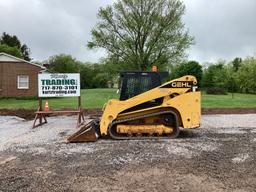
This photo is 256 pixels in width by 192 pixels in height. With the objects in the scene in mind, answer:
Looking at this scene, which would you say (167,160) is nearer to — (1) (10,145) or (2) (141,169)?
(2) (141,169)

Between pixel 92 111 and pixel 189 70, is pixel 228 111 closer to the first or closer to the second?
pixel 92 111

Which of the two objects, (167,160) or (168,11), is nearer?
(167,160)

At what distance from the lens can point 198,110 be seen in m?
11.9

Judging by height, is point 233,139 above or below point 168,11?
below

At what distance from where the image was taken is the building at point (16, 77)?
36594mm

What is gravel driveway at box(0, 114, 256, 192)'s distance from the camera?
262 inches

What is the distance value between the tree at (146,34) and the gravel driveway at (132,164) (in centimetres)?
3141

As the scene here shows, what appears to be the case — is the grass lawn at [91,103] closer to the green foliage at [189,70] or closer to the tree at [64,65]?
the green foliage at [189,70]

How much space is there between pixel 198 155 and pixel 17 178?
3.99 meters

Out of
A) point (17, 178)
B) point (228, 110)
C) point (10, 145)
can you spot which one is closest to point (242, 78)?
point (228, 110)

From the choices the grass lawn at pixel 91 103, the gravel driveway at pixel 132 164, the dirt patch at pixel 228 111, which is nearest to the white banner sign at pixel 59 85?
the gravel driveway at pixel 132 164

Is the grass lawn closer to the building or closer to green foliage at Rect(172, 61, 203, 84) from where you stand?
the building

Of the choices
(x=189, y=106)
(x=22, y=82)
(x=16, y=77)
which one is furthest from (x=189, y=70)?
(x=189, y=106)

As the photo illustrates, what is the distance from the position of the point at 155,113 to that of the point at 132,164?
13.5ft
